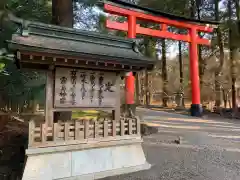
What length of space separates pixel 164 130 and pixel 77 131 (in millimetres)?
5026

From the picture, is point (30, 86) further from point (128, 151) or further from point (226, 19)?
point (226, 19)

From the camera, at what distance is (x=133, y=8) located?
1010 centimetres

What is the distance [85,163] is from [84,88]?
4.92 ft

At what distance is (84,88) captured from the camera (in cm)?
476

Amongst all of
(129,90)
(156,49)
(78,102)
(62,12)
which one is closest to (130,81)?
(129,90)

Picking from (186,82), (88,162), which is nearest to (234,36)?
(186,82)

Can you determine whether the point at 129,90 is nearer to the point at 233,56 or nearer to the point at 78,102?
the point at 78,102

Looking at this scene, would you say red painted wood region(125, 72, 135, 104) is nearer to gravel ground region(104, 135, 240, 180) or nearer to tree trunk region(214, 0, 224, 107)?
gravel ground region(104, 135, 240, 180)

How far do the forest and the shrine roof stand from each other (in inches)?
20.5

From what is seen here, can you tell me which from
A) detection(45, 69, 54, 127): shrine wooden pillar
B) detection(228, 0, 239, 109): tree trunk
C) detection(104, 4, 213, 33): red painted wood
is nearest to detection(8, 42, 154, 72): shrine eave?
detection(45, 69, 54, 127): shrine wooden pillar

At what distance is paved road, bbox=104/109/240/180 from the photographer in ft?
14.7

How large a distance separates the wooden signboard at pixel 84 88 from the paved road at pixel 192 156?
1599 millimetres

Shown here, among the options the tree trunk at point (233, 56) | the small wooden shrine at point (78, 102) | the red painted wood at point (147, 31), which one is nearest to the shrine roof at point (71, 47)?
the small wooden shrine at point (78, 102)

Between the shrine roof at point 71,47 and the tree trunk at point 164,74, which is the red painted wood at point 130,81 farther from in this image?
the tree trunk at point 164,74
